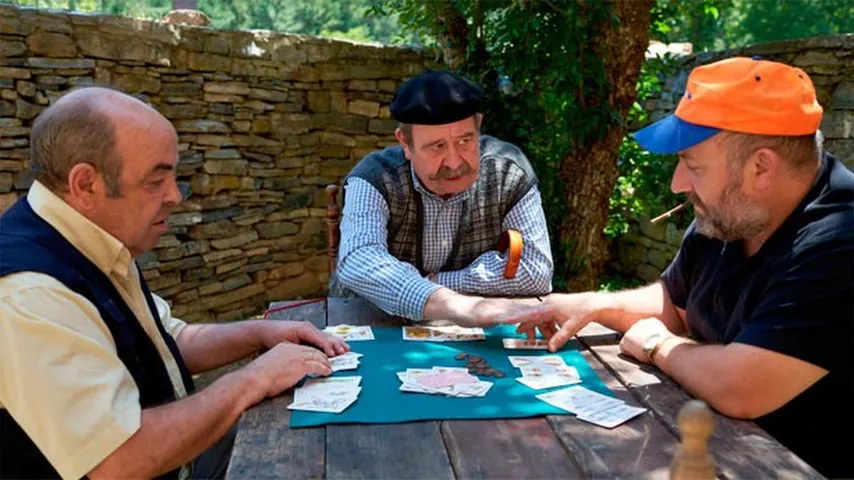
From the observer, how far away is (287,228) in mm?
7012

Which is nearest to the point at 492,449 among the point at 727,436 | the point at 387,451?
the point at 387,451

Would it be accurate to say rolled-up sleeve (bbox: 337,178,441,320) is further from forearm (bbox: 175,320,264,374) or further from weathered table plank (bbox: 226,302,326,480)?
weathered table plank (bbox: 226,302,326,480)

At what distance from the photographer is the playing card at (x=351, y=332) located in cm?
244

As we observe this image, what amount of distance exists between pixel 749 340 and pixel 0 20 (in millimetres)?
5275

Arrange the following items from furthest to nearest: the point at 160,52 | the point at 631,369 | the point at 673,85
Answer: the point at 673,85 < the point at 160,52 < the point at 631,369

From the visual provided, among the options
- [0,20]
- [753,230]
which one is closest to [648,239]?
[753,230]

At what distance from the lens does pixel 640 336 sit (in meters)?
2.28

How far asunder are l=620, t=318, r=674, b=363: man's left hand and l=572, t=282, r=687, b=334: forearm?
0.47 feet

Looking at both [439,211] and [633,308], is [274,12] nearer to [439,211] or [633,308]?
[439,211]

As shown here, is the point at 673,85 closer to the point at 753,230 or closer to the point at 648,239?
the point at 648,239

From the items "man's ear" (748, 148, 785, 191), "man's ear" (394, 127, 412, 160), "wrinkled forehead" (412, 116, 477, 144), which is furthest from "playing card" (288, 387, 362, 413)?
"man's ear" (394, 127, 412, 160)

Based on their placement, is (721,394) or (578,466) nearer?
(578,466)

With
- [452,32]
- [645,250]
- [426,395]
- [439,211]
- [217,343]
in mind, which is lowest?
[645,250]

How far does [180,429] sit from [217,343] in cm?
73
